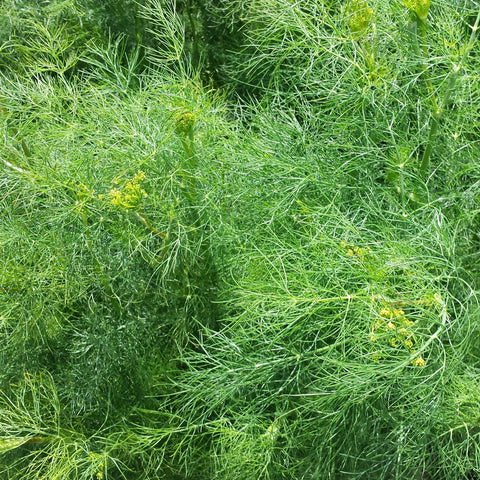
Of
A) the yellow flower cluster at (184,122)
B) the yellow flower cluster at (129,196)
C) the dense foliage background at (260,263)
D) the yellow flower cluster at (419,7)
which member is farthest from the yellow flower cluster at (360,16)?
the yellow flower cluster at (129,196)

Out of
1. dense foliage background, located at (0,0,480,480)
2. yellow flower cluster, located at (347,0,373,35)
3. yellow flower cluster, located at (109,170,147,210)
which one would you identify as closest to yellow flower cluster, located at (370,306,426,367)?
dense foliage background, located at (0,0,480,480)

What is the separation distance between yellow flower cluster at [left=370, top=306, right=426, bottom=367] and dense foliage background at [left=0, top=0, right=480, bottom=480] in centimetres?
5

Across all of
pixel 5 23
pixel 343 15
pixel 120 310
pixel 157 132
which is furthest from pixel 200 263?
pixel 5 23

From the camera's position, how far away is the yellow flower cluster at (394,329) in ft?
5.15

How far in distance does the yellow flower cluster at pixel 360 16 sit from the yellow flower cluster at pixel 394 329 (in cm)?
89

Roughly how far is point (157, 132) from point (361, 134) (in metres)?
0.74

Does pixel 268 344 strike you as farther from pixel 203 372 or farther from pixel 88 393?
pixel 88 393

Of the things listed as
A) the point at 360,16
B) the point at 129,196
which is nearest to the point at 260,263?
the point at 129,196

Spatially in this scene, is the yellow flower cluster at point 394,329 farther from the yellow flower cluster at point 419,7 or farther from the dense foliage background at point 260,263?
the yellow flower cluster at point 419,7

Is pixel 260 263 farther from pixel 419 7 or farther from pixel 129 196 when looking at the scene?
pixel 419 7

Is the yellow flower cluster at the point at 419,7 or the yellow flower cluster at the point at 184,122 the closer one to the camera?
the yellow flower cluster at the point at 419,7

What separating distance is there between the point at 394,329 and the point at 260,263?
0.57 meters

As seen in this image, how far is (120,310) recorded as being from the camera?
2301 mm

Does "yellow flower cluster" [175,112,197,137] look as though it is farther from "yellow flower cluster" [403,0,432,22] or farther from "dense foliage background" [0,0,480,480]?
"yellow flower cluster" [403,0,432,22]
